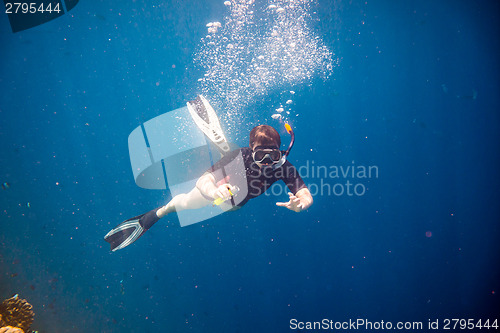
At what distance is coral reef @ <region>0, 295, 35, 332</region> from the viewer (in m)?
3.68

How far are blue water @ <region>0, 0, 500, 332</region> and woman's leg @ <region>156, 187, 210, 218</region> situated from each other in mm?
4031

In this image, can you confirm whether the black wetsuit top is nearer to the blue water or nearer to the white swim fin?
the white swim fin

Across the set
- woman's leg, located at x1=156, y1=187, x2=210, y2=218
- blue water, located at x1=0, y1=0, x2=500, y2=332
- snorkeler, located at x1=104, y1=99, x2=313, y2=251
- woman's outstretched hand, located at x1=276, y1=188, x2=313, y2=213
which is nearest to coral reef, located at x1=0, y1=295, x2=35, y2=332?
blue water, located at x1=0, y1=0, x2=500, y2=332

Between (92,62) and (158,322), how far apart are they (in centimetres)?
865

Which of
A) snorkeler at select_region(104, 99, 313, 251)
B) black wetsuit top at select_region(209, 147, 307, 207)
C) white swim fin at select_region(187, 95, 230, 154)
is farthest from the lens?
white swim fin at select_region(187, 95, 230, 154)

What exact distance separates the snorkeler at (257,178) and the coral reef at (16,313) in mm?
2747

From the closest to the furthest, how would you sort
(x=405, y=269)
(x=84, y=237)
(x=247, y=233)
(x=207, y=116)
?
1. (x=207, y=116)
2. (x=84, y=237)
3. (x=405, y=269)
4. (x=247, y=233)

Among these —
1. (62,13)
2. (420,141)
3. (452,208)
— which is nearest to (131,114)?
(62,13)

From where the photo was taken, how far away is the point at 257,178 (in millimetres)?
2920

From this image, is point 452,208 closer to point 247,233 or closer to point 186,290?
point 247,233

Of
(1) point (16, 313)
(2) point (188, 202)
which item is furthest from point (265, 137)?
(1) point (16, 313)

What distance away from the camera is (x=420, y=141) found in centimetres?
770

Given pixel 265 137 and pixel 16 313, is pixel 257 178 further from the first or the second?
pixel 16 313

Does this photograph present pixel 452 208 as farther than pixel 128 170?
Yes
